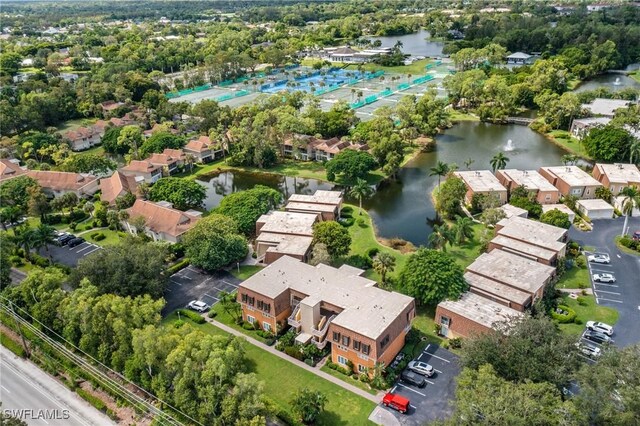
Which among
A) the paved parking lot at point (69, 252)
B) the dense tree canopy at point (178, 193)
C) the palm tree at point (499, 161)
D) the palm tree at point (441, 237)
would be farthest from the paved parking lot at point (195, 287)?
the palm tree at point (499, 161)

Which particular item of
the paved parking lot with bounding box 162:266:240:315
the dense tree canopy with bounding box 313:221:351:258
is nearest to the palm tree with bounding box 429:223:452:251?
the dense tree canopy with bounding box 313:221:351:258

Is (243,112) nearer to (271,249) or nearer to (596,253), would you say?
(271,249)

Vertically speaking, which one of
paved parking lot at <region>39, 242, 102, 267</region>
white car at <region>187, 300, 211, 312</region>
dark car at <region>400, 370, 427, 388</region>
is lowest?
paved parking lot at <region>39, 242, 102, 267</region>

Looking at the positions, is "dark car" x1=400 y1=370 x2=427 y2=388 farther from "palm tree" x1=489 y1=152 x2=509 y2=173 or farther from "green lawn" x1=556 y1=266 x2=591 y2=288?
"palm tree" x1=489 y1=152 x2=509 y2=173

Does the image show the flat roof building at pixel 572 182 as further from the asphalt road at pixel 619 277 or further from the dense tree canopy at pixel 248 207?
the dense tree canopy at pixel 248 207

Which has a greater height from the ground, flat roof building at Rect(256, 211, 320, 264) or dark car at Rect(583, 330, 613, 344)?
flat roof building at Rect(256, 211, 320, 264)

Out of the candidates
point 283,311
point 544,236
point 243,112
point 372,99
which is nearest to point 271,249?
point 283,311
